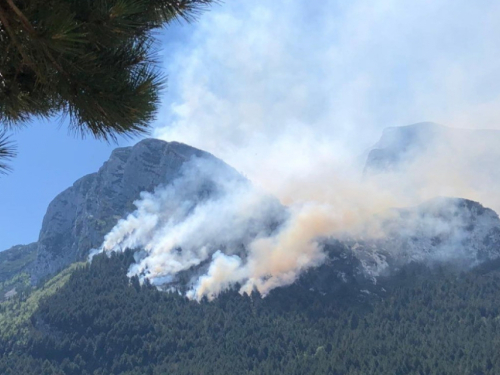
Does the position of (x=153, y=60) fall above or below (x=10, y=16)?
above

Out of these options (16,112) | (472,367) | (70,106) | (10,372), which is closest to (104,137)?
(70,106)

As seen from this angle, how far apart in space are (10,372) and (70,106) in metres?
207

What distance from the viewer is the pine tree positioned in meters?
7.01

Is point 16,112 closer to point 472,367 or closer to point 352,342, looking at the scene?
point 472,367

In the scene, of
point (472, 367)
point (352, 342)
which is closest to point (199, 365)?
point (352, 342)

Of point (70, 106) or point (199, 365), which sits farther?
point (199, 365)

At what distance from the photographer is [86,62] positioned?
805 cm

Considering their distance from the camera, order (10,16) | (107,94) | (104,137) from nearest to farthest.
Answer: (10,16)
(107,94)
(104,137)

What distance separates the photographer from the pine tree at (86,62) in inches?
276

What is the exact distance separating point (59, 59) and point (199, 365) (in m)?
193

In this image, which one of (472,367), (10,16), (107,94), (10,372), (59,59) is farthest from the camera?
(10,372)

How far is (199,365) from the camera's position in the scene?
18862 cm

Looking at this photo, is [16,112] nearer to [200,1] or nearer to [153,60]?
[153,60]

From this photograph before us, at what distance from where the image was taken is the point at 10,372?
7397 inches
